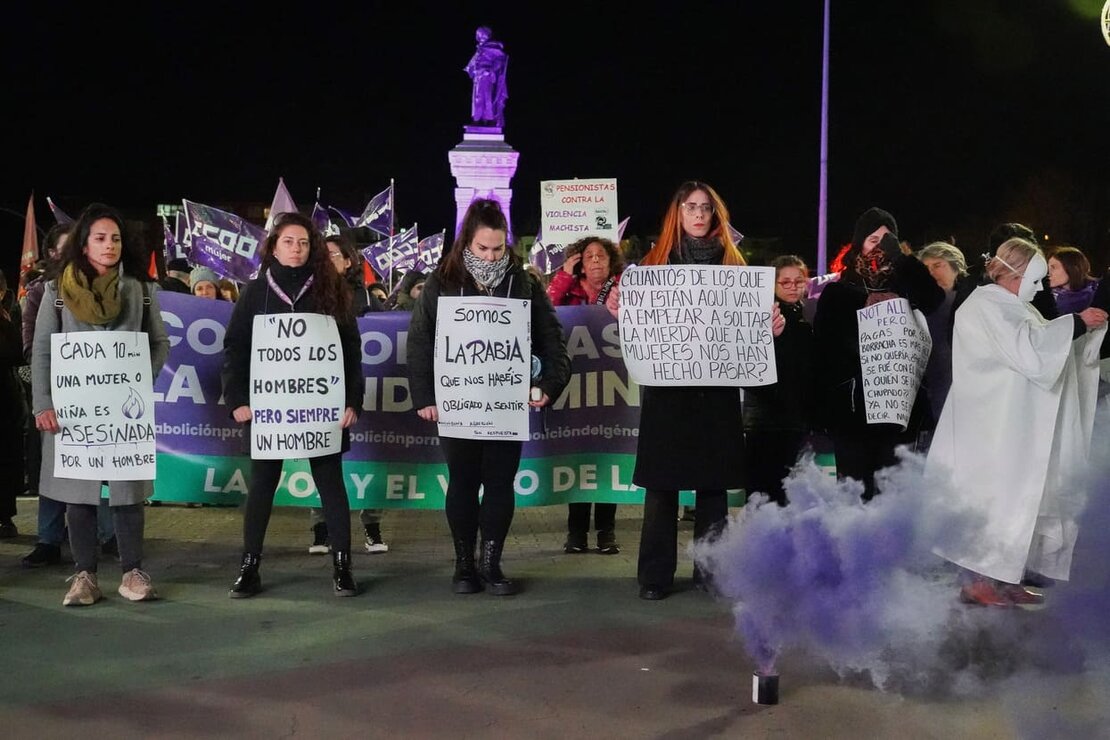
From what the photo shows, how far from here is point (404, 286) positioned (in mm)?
9547

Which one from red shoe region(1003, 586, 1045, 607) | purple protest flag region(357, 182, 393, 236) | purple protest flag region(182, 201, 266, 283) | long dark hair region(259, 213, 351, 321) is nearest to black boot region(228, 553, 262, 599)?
long dark hair region(259, 213, 351, 321)

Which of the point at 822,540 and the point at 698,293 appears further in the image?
the point at 698,293

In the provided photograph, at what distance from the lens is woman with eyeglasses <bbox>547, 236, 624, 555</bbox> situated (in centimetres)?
707

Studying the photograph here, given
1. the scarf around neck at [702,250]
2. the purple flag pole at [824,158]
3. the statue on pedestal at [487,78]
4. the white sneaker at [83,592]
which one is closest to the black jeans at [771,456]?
the scarf around neck at [702,250]

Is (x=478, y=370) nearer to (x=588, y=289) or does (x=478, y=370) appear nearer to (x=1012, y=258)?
(x=588, y=289)

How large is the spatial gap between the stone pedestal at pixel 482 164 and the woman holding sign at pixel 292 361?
2461 centimetres

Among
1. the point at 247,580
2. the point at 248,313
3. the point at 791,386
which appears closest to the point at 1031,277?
the point at 791,386

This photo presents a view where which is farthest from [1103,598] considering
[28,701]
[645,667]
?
[28,701]

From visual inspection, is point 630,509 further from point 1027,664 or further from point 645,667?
point 1027,664

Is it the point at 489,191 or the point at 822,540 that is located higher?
the point at 489,191

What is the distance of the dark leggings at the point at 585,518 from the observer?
23.2ft

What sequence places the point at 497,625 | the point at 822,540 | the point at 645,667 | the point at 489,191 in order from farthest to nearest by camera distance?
the point at 489,191 < the point at 497,625 < the point at 645,667 < the point at 822,540

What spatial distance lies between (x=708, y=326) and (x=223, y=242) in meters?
5.73

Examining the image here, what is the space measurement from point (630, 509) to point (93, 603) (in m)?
4.36
